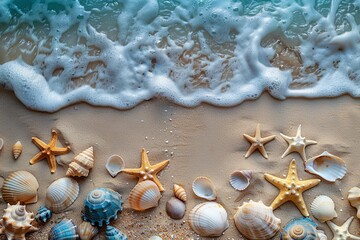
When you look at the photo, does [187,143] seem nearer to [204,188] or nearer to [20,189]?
Result: [204,188]

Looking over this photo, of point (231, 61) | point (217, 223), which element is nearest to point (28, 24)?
point (231, 61)

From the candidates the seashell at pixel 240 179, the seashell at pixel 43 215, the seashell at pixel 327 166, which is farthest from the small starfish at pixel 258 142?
the seashell at pixel 43 215

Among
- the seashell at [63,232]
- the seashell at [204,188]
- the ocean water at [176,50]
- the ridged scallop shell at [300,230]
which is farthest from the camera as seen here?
the ocean water at [176,50]

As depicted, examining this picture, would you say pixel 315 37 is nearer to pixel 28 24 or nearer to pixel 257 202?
pixel 257 202

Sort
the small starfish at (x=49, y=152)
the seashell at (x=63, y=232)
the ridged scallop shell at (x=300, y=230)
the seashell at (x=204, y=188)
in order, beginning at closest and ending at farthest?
1. the ridged scallop shell at (x=300, y=230)
2. the seashell at (x=63, y=232)
3. the seashell at (x=204, y=188)
4. the small starfish at (x=49, y=152)

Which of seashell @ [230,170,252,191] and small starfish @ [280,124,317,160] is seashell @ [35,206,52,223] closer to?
seashell @ [230,170,252,191]

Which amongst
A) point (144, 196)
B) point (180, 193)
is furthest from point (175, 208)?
point (144, 196)

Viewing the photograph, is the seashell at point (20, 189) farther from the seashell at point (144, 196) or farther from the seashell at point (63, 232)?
the seashell at point (144, 196)
